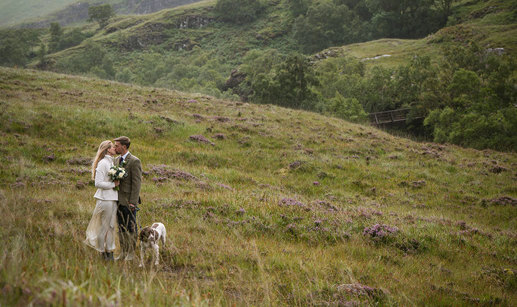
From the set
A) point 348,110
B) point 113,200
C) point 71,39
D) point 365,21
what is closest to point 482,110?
point 348,110

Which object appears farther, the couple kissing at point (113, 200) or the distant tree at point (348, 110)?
the distant tree at point (348, 110)

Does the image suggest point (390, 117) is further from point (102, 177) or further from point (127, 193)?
point (102, 177)

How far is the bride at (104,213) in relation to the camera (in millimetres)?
5699

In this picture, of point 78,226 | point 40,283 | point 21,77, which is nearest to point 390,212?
point 78,226

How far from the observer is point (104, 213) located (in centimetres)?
587

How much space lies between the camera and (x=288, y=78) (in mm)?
43219

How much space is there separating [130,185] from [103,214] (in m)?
0.77

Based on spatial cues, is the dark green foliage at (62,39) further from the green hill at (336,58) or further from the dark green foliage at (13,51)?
the dark green foliage at (13,51)

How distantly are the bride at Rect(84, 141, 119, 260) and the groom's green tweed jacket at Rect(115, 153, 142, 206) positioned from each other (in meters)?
0.16

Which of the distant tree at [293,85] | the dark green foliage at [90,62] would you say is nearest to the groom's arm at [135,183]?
the distant tree at [293,85]

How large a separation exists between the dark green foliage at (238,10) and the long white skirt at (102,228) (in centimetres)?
13405

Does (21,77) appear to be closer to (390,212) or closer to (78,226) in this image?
(78,226)

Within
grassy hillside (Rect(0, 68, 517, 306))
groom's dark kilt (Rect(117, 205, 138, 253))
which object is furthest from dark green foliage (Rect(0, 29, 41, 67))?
groom's dark kilt (Rect(117, 205, 138, 253))

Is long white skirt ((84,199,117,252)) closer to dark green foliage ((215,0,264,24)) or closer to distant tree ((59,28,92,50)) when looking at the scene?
dark green foliage ((215,0,264,24))
